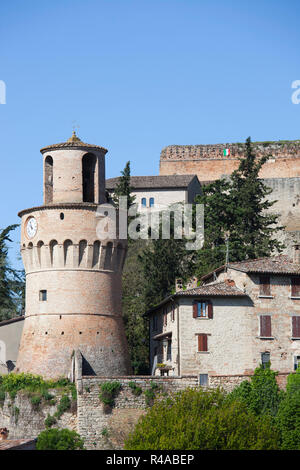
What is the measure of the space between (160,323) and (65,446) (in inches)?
500

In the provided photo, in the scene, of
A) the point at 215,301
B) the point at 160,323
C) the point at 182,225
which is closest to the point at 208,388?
the point at 215,301

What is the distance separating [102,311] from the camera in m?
47.7

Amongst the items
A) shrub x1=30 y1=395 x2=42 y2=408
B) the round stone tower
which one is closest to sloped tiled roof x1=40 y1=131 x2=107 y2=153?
the round stone tower

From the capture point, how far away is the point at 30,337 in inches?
1879

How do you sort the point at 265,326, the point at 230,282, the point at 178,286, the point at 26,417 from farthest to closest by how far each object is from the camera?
1. the point at 178,286
2. the point at 230,282
3. the point at 265,326
4. the point at 26,417

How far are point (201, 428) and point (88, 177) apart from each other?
15414 millimetres

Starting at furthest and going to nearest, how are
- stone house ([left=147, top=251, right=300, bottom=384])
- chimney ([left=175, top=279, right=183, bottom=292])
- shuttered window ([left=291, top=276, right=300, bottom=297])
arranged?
chimney ([left=175, top=279, right=183, bottom=292]) → shuttered window ([left=291, top=276, right=300, bottom=297]) → stone house ([left=147, top=251, right=300, bottom=384])

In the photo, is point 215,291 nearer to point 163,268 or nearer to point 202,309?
point 202,309

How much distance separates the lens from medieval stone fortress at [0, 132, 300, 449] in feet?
151

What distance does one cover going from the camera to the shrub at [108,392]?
43875mm

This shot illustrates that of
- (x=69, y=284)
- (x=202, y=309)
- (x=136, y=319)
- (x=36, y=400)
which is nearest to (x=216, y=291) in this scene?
(x=202, y=309)

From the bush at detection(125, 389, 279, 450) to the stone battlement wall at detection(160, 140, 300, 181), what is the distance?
52.5 meters

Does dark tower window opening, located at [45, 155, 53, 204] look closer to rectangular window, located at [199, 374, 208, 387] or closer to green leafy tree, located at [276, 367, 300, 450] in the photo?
rectangular window, located at [199, 374, 208, 387]

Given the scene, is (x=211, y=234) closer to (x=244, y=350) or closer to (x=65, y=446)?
(x=244, y=350)
